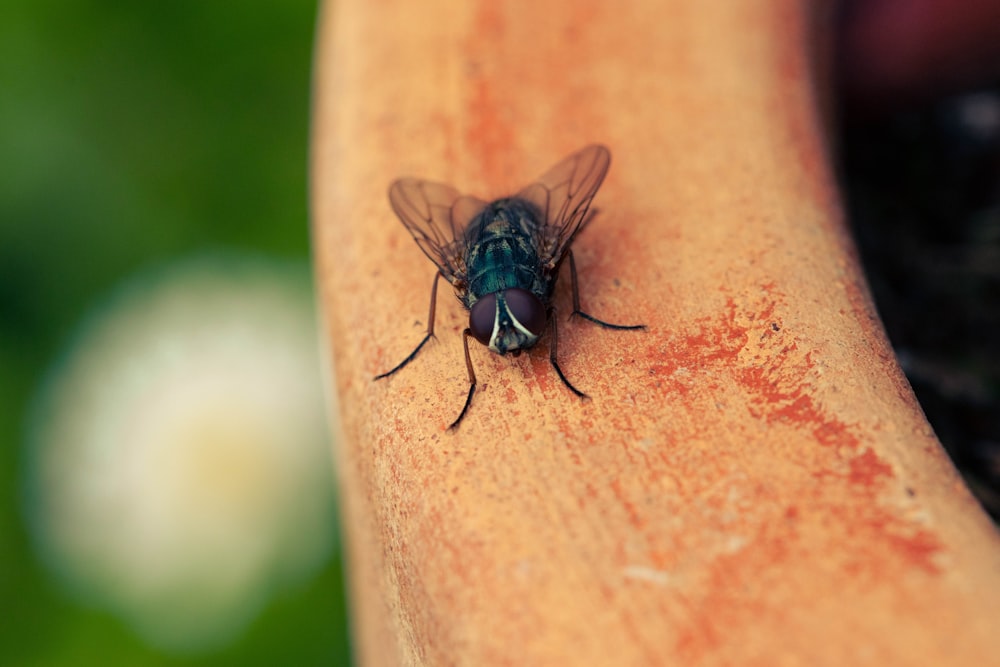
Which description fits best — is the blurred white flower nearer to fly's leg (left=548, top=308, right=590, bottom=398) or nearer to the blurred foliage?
the blurred foliage

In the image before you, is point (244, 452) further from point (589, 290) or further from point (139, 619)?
point (589, 290)

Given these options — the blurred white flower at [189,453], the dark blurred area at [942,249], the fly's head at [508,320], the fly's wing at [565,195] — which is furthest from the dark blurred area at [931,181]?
the blurred white flower at [189,453]

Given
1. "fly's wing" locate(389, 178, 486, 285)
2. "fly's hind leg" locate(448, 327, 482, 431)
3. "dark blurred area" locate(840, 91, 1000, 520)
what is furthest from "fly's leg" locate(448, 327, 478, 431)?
"dark blurred area" locate(840, 91, 1000, 520)

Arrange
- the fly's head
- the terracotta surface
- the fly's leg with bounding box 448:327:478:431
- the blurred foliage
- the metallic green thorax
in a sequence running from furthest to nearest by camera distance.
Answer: the blurred foliage, the metallic green thorax, the fly's head, the fly's leg with bounding box 448:327:478:431, the terracotta surface

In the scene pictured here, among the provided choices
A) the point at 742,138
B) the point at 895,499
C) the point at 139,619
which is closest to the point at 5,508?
the point at 139,619

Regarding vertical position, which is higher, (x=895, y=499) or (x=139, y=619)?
(x=895, y=499)
